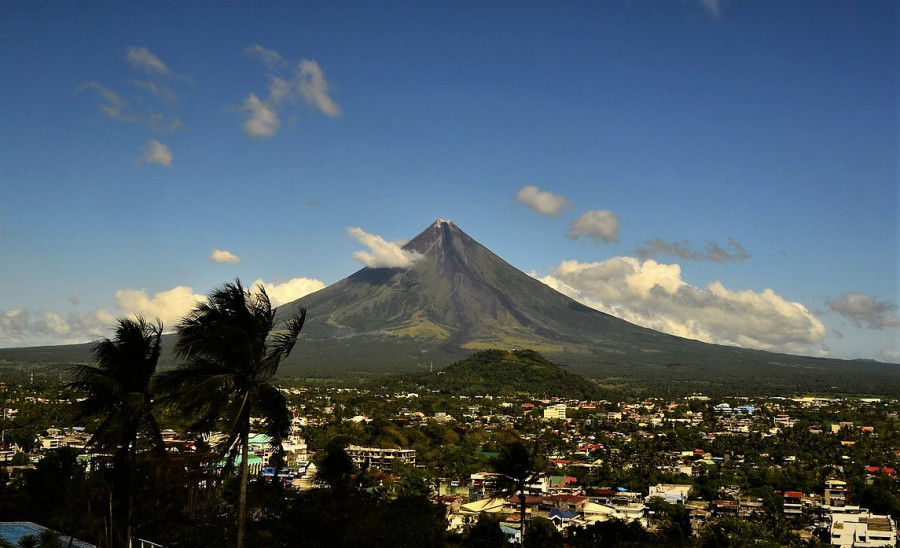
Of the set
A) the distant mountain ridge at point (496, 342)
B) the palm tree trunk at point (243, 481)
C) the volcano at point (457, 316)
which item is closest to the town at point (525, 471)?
the palm tree trunk at point (243, 481)

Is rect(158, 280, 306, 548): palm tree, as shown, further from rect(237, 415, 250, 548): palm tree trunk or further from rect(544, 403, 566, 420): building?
rect(544, 403, 566, 420): building

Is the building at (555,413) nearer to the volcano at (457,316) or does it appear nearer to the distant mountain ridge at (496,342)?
the distant mountain ridge at (496,342)

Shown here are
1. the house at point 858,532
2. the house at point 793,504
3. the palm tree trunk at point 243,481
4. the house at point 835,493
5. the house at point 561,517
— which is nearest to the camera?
the palm tree trunk at point 243,481

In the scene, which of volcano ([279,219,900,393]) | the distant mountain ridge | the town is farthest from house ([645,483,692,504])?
volcano ([279,219,900,393])

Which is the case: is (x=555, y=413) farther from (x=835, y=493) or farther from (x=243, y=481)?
(x=243, y=481)

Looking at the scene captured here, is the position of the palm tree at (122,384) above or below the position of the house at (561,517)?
above

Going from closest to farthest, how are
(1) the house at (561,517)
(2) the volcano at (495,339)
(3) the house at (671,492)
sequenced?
1. (1) the house at (561,517)
2. (3) the house at (671,492)
3. (2) the volcano at (495,339)
